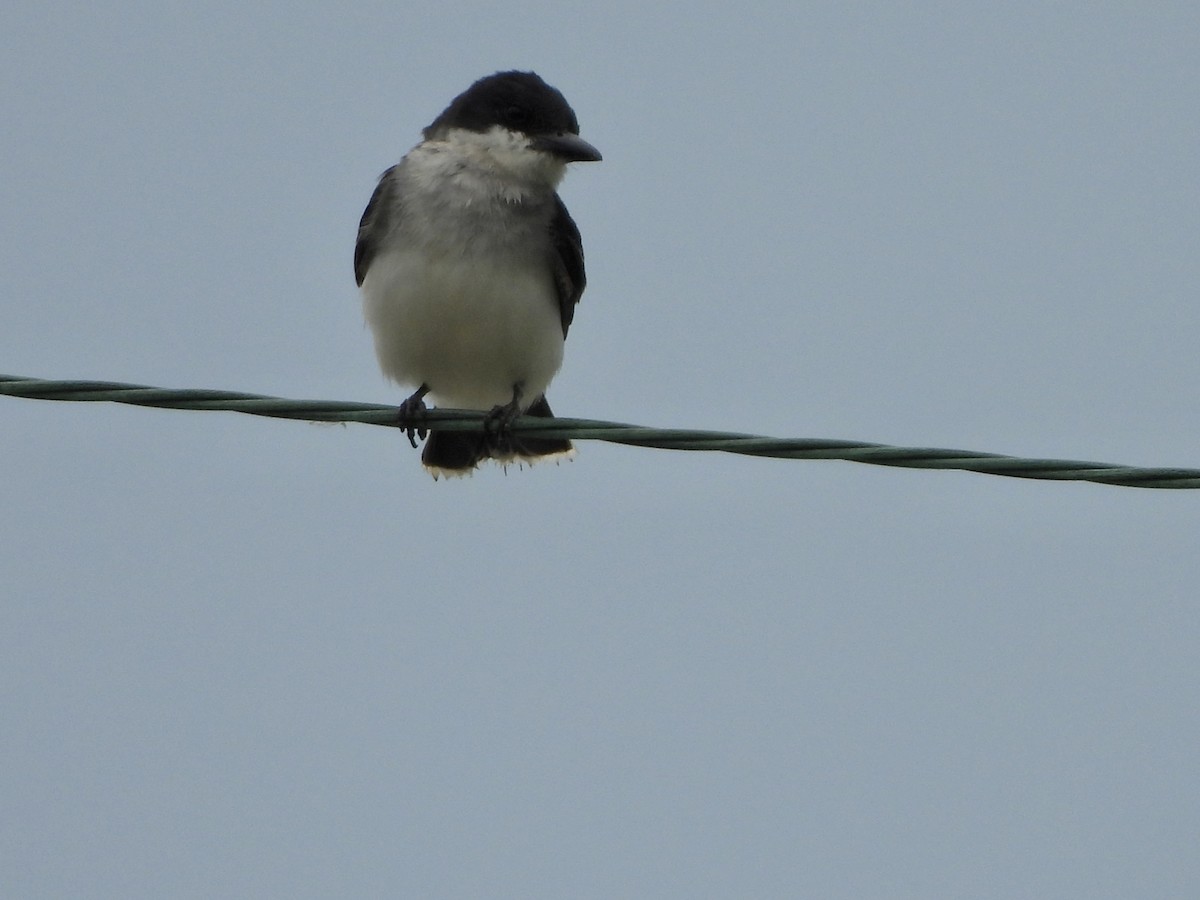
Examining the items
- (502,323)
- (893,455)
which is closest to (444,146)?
(502,323)

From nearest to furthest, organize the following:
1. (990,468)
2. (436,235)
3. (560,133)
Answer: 1. (990,468)
2. (436,235)
3. (560,133)

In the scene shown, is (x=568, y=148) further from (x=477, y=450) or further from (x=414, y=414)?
(x=414, y=414)

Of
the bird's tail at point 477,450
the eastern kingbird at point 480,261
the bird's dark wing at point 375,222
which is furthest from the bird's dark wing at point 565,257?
the bird's dark wing at point 375,222

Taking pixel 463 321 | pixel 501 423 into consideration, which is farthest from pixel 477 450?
pixel 501 423

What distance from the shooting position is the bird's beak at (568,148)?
8.64m

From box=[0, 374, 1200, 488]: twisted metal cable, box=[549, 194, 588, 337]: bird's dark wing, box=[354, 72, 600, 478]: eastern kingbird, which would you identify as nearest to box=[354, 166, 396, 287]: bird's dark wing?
box=[354, 72, 600, 478]: eastern kingbird

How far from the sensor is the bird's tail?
851cm

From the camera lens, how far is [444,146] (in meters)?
8.78

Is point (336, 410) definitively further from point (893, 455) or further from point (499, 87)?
point (499, 87)

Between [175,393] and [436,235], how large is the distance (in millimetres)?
3103

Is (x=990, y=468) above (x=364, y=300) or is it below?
below

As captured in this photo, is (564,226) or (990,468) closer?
(990,468)

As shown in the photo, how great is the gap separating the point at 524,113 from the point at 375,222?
898 millimetres

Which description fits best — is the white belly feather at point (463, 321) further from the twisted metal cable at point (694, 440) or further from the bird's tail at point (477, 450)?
the twisted metal cable at point (694, 440)
